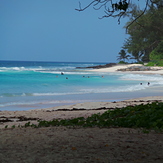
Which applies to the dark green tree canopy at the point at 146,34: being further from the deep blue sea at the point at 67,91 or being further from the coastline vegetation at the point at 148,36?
the deep blue sea at the point at 67,91

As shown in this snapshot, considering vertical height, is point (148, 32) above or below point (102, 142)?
above

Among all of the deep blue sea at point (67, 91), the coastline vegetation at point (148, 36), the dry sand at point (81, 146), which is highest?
the coastline vegetation at point (148, 36)

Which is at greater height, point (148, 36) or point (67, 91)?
point (148, 36)

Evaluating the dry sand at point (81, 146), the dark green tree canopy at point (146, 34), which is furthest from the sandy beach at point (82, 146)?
the dark green tree canopy at point (146, 34)

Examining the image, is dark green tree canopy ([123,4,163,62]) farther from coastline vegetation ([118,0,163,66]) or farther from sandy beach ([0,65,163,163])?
sandy beach ([0,65,163,163])

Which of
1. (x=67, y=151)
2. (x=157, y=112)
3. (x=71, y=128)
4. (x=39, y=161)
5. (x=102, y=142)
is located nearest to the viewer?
(x=39, y=161)

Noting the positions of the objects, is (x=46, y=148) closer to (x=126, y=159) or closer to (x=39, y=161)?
(x=39, y=161)

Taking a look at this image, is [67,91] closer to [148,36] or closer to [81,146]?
[81,146]

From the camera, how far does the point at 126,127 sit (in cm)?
734

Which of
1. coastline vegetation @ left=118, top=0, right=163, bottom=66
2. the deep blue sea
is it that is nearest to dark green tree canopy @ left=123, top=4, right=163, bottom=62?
coastline vegetation @ left=118, top=0, right=163, bottom=66

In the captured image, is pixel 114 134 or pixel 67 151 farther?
pixel 114 134

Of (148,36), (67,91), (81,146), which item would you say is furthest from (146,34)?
(81,146)

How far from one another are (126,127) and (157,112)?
123 centimetres

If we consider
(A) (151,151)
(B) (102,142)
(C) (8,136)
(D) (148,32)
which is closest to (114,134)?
(B) (102,142)
